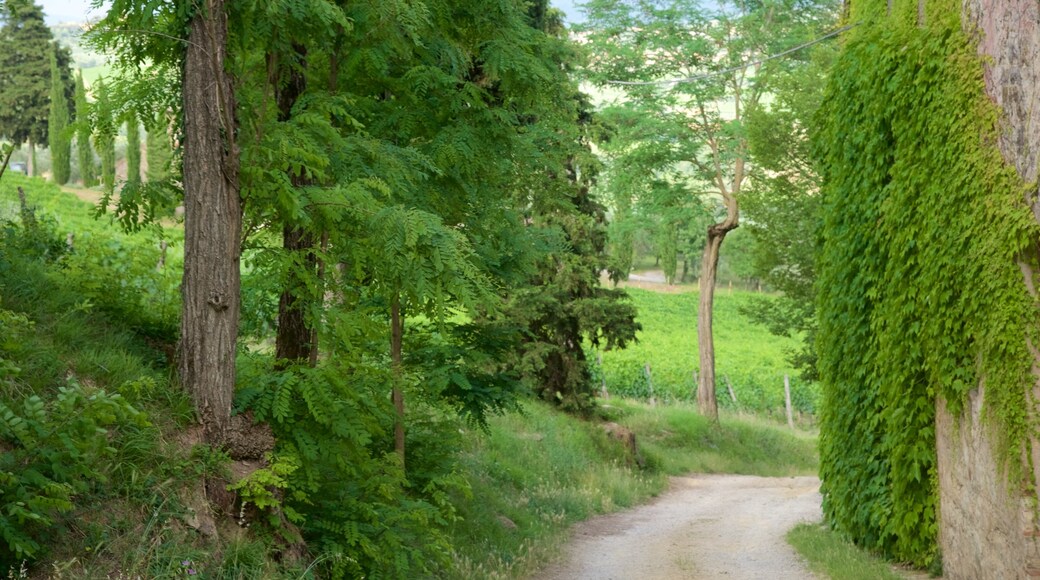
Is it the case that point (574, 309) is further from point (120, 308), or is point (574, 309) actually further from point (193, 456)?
point (193, 456)

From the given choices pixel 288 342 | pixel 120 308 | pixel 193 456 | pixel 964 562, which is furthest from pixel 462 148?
pixel 964 562

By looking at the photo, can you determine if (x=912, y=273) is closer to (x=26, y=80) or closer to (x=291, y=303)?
(x=291, y=303)

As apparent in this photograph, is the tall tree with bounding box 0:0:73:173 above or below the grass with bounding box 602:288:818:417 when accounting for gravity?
above

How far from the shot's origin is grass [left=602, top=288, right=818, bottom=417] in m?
39.5

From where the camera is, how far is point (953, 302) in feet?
30.2

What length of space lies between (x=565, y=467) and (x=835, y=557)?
7282 mm

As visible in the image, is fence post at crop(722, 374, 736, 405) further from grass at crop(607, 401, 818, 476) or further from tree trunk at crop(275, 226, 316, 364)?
tree trunk at crop(275, 226, 316, 364)

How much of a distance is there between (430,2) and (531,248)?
2.92m

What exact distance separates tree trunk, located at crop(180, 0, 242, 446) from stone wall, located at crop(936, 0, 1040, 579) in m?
6.81

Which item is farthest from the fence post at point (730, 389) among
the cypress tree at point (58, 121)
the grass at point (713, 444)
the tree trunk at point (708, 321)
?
the cypress tree at point (58, 121)

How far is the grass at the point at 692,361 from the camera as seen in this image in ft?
130

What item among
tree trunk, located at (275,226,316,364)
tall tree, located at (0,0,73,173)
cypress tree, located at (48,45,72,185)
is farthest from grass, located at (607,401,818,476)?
tall tree, located at (0,0,73,173)

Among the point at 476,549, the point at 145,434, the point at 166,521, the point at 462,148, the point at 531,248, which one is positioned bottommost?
the point at 476,549

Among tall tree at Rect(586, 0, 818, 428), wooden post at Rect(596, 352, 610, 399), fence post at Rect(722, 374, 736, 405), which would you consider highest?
tall tree at Rect(586, 0, 818, 428)
